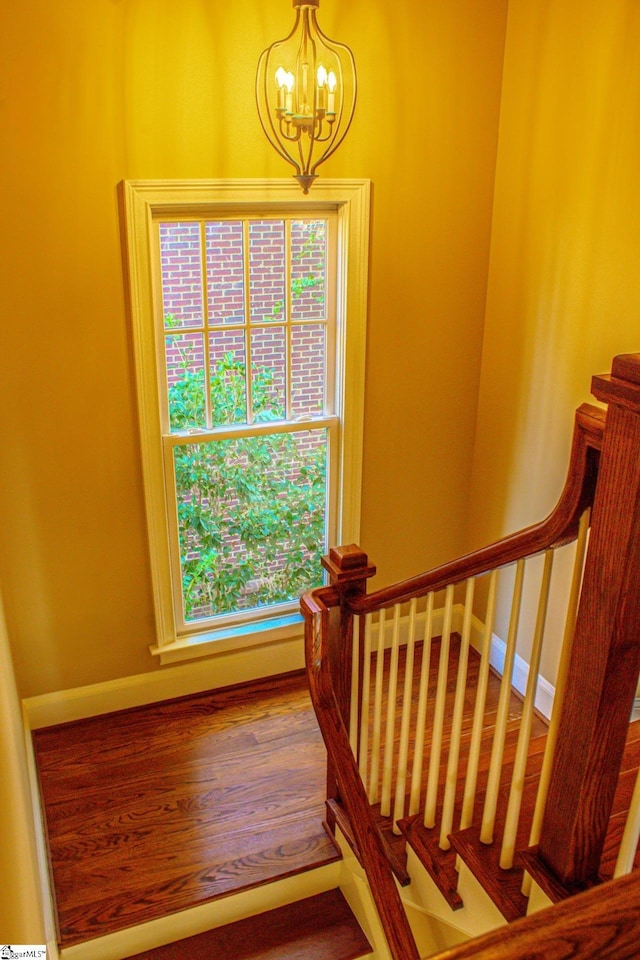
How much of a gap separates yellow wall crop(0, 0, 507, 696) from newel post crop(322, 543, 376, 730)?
121 cm

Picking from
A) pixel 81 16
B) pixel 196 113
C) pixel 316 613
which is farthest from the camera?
pixel 196 113

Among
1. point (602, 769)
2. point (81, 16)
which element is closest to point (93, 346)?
point (81, 16)

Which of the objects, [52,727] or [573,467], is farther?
[52,727]

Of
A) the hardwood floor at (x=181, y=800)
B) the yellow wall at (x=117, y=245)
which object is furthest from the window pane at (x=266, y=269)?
the hardwood floor at (x=181, y=800)

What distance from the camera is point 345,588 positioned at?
248 centimetres

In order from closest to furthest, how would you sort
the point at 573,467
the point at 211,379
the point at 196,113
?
the point at 573,467, the point at 196,113, the point at 211,379

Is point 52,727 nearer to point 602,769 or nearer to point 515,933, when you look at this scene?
point 602,769

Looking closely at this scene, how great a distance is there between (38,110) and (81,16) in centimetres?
35

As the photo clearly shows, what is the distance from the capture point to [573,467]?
147 cm

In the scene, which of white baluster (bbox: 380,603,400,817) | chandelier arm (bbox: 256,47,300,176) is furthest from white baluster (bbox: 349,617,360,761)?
chandelier arm (bbox: 256,47,300,176)

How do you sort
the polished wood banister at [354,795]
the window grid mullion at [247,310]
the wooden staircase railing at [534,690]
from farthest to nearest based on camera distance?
1. the window grid mullion at [247,310]
2. the polished wood banister at [354,795]
3. the wooden staircase railing at [534,690]

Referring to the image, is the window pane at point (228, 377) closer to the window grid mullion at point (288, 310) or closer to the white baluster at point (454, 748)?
the window grid mullion at point (288, 310)

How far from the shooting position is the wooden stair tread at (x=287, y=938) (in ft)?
8.86

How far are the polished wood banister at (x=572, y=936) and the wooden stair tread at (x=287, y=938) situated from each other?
2405 millimetres
